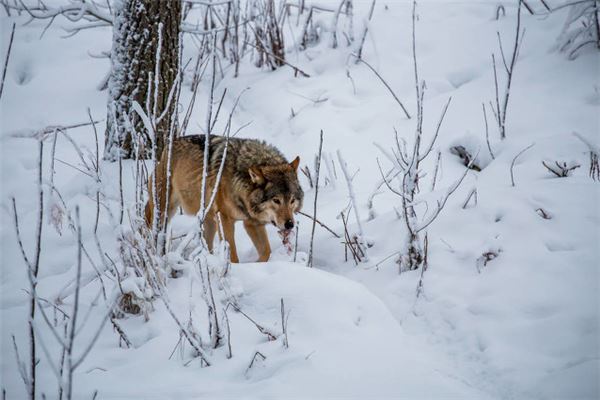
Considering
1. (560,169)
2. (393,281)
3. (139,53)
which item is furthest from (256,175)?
(560,169)

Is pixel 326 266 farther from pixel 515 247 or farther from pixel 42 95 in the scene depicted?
pixel 42 95

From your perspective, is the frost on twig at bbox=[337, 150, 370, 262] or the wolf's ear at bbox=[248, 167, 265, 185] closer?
the frost on twig at bbox=[337, 150, 370, 262]

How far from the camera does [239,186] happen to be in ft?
14.3

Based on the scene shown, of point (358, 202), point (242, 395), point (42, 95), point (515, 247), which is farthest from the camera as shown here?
point (42, 95)

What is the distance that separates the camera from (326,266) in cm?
387

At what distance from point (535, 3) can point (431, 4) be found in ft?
5.38

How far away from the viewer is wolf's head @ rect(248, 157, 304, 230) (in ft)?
13.8

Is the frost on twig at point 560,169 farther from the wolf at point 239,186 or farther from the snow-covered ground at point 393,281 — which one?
the wolf at point 239,186

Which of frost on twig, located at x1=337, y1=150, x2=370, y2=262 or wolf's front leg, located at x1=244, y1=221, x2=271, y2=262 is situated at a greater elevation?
frost on twig, located at x1=337, y1=150, x2=370, y2=262

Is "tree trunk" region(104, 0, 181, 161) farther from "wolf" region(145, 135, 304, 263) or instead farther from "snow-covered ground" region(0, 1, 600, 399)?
"snow-covered ground" region(0, 1, 600, 399)

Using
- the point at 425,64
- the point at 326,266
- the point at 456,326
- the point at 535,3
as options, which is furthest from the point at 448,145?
the point at 535,3

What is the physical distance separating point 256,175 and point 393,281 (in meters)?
1.58

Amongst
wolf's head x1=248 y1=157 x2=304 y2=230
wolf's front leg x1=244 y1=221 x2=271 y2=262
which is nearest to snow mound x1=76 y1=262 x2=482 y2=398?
wolf's head x1=248 y1=157 x2=304 y2=230

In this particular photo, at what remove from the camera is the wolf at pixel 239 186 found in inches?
167
